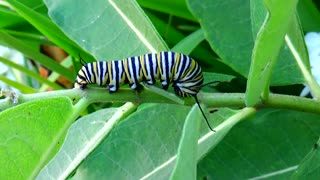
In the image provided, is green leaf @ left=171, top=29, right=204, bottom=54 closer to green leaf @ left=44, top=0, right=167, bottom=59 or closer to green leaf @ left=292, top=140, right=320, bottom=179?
green leaf @ left=44, top=0, right=167, bottom=59

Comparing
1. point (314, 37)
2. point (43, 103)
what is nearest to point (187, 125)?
point (43, 103)

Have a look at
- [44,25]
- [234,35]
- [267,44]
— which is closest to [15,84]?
[44,25]

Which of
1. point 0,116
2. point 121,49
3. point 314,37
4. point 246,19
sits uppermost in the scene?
point 0,116

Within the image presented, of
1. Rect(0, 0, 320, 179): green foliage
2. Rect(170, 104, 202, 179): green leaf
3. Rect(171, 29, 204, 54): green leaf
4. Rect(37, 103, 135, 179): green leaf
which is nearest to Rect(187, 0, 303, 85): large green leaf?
Result: Rect(0, 0, 320, 179): green foliage

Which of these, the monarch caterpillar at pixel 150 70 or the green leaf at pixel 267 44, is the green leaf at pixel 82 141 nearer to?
the monarch caterpillar at pixel 150 70

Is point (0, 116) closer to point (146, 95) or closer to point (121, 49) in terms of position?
point (146, 95)

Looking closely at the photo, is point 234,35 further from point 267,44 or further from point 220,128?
point 267,44
